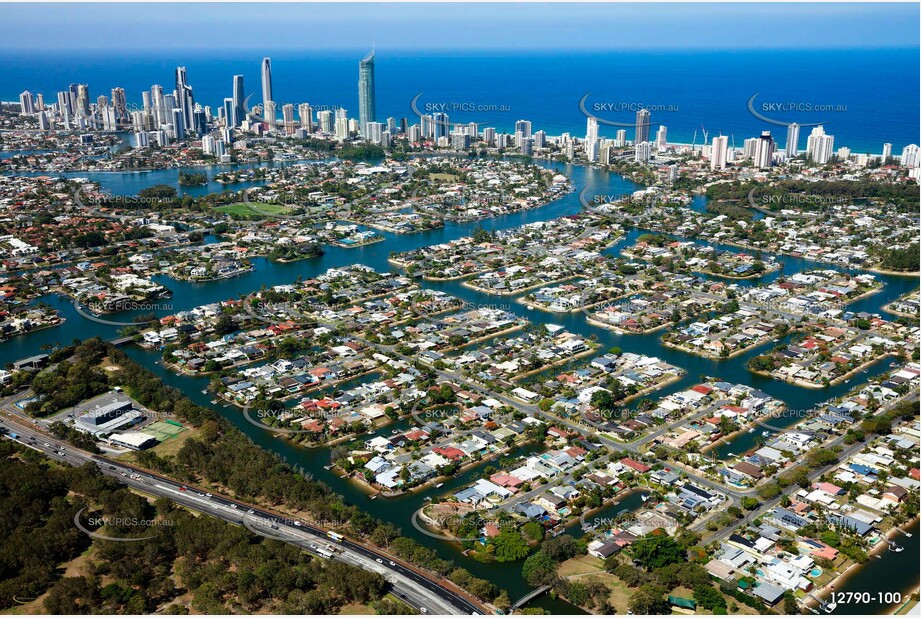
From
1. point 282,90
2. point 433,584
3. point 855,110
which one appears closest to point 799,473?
point 433,584

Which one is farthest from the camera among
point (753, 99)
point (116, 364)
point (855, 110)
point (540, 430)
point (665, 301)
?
point (753, 99)

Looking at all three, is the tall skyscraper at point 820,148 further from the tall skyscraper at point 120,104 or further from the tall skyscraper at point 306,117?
the tall skyscraper at point 120,104

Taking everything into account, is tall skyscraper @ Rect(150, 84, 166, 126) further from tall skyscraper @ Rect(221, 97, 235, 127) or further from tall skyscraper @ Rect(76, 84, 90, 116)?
tall skyscraper @ Rect(76, 84, 90, 116)

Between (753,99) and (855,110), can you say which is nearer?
(855,110)

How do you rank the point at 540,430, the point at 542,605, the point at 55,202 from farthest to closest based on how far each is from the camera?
the point at 55,202, the point at 540,430, the point at 542,605

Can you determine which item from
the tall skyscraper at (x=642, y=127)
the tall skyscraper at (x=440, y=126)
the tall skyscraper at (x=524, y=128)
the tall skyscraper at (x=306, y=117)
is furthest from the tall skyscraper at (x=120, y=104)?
the tall skyscraper at (x=642, y=127)

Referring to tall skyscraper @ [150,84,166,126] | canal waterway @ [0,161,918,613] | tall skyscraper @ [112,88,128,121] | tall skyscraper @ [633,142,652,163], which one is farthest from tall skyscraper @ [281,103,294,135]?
canal waterway @ [0,161,918,613]

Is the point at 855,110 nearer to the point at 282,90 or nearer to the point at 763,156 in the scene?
the point at 763,156

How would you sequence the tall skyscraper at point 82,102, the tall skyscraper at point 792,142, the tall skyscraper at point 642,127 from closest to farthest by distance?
the tall skyscraper at point 792,142 < the tall skyscraper at point 642,127 < the tall skyscraper at point 82,102
